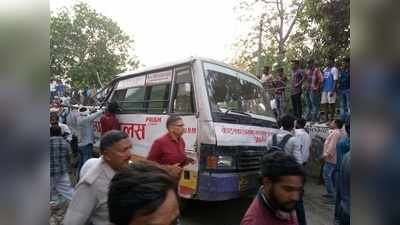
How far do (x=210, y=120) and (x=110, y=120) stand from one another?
8.26 ft

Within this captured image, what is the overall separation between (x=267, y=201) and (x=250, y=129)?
3.50 m

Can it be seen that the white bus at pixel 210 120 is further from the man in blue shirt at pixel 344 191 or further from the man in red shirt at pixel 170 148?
the man in blue shirt at pixel 344 191

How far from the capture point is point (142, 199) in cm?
121

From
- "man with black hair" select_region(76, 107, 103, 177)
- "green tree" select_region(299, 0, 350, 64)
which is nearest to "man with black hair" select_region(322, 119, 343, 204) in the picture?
"green tree" select_region(299, 0, 350, 64)

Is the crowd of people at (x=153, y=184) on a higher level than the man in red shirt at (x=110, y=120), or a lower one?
lower

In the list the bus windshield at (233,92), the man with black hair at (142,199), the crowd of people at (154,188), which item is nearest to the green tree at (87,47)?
the bus windshield at (233,92)

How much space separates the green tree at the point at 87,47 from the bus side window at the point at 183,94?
430 inches

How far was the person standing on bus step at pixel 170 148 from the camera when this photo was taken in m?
4.06

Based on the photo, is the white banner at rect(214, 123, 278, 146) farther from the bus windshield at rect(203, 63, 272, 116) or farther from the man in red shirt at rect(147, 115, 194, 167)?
the man in red shirt at rect(147, 115, 194, 167)

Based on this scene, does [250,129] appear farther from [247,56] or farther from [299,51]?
[247,56]

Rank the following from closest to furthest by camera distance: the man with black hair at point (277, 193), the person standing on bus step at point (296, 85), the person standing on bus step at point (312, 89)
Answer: the man with black hair at point (277, 193) < the person standing on bus step at point (312, 89) < the person standing on bus step at point (296, 85)

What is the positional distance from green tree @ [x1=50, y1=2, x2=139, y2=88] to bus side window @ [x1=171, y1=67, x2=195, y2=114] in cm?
1092

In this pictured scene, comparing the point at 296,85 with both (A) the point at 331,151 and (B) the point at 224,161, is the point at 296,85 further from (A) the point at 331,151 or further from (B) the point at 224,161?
(B) the point at 224,161
